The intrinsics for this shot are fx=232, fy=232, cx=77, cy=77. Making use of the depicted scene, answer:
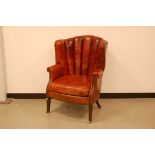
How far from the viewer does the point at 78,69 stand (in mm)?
3369

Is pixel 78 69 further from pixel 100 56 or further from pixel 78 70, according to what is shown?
pixel 100 56

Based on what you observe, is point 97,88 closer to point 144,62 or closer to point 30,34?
point 144,62

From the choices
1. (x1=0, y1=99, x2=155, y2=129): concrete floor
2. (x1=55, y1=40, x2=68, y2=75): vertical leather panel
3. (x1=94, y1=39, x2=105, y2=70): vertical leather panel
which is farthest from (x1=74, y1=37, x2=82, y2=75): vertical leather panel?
(x1=0, y1=99, x2=155, y2=129): concrete floor

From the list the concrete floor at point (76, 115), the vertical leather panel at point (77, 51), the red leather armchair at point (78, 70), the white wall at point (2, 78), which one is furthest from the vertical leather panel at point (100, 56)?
the white wall at point (2, 78)

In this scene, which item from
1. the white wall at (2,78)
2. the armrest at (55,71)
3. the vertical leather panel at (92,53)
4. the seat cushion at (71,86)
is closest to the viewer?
the seat cushion at (71,86)

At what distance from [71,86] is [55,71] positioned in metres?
0.36

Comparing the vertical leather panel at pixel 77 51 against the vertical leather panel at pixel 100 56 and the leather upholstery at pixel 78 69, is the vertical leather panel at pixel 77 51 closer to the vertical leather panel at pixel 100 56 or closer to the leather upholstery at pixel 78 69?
the leather upholstery at pixel 78 69

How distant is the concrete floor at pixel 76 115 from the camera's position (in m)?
2.92

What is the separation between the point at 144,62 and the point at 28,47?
180 centimetres

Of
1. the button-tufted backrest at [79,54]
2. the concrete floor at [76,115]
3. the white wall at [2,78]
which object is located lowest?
the concrete floor at [76,115]

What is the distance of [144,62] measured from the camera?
3.60 meters

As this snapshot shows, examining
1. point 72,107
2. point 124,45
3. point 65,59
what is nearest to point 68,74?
point 65,59

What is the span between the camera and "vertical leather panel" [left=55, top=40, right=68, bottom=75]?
3236mm
